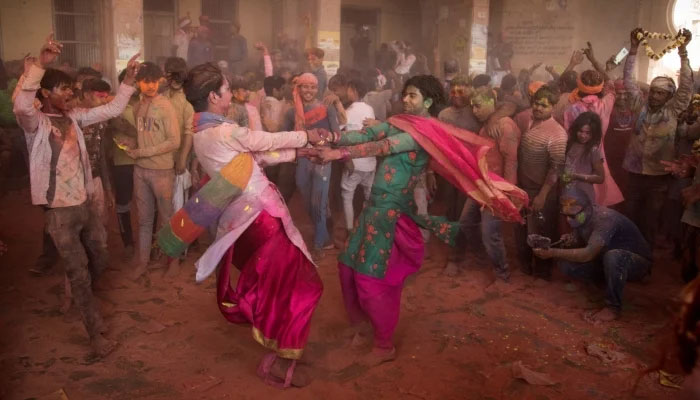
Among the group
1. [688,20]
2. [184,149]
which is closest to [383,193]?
[184,149]

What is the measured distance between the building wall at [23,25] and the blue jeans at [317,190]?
30.6 feet

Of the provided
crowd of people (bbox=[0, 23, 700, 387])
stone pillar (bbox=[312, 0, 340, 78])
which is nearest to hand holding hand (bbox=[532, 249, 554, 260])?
crowd of people (bbox=[0, 23, 700, 387])

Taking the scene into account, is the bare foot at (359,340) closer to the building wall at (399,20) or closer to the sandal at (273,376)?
the sandal at (273,376)

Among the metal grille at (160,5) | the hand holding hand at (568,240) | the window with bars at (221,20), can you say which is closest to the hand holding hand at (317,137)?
the hand holding hand at (568,240)

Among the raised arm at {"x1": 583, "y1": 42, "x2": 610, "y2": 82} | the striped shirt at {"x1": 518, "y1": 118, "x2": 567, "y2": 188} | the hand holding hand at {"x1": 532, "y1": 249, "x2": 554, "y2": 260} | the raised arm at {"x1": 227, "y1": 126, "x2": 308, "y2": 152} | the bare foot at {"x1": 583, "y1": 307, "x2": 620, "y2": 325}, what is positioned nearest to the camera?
the raised arm at {"x1": 227, "y1": 126, "x2": 308, "y2": 152}

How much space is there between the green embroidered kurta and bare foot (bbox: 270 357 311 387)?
0.79m

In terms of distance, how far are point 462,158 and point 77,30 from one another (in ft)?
39.5

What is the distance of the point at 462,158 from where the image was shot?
4.47 m

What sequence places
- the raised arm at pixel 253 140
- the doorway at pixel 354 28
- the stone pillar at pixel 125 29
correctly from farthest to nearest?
the doorway at pixel 354 28 < the stone pillar at pixel 125 29 < the raised arm at pixel 253 140

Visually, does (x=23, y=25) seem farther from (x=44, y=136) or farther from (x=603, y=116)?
(x=603, y=116)

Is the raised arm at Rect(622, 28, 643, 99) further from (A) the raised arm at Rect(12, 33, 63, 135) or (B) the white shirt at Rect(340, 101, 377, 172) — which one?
(A) the raised arm at Rect(12, 33, 63, 135)

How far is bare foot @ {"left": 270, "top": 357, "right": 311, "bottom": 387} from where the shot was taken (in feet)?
13.5

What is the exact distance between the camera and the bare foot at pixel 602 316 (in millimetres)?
5254

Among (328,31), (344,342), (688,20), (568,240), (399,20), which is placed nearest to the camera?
(344,342)
